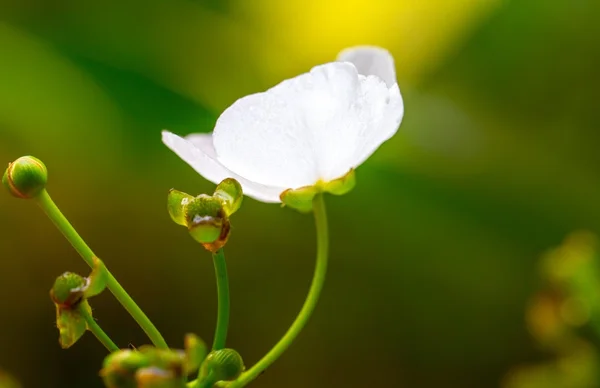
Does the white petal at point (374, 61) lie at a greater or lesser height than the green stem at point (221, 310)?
greater

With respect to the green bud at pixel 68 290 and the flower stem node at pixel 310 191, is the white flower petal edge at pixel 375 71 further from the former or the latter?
the green bud at pixel 68 290

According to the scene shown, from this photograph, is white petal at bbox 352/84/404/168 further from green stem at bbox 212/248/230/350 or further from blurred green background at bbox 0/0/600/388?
blurred green background at bbox 0/0/600/388

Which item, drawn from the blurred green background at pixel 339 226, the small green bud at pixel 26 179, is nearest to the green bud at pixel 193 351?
the small green bud at pixel 26 179

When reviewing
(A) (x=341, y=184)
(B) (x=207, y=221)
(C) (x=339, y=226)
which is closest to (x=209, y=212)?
(B) (x=207, y=221)

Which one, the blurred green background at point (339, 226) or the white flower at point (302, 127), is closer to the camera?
the white flower at point (302, 127)

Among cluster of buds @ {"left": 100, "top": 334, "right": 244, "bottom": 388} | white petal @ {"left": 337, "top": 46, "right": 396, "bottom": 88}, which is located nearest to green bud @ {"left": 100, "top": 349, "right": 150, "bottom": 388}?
cluster of buds @ {"left": 100, "top": 334, "right": 244, "bottom": 388}

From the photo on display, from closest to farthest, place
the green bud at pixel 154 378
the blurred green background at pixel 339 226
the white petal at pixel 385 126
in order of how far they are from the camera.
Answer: the green bud at pixel 154 378 < the white petal at pixel 385 126 < the blurred green background at pixel 339 226

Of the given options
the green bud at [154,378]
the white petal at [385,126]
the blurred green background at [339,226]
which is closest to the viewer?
the green bud at [154,378]
